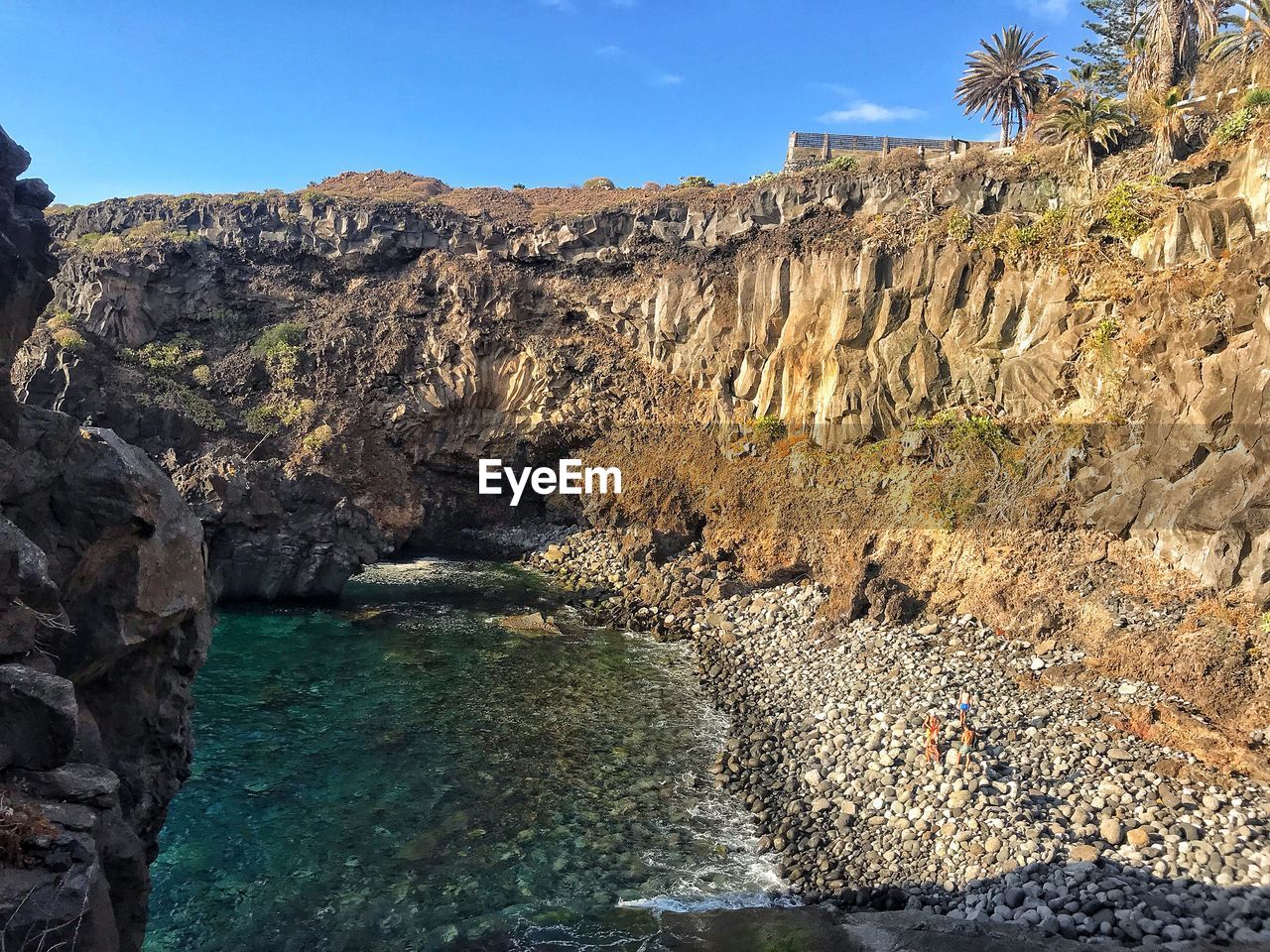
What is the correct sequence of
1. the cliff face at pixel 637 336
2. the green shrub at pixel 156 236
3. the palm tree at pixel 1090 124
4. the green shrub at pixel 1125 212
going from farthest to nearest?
1. the green shrub at pixel 156 236
2. the palm tree at pixel 1090 124
3. the green shrub at pixel 1125 212
4. the cliff face at pixel 637 336

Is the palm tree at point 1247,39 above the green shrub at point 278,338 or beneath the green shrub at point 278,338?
above

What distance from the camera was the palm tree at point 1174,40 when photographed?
30.4 metres

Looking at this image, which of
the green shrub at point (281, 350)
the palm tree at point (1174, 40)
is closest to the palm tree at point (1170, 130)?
the palm tree at point (1174, 40)

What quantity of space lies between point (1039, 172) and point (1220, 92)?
683 cm

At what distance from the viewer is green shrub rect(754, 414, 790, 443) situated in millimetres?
36200

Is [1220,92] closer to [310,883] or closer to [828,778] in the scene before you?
[828,778]

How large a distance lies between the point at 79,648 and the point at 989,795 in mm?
14950

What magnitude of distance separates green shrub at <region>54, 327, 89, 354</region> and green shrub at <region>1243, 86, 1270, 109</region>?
5023 centimetres

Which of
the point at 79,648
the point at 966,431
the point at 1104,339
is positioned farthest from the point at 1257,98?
the point at 79,648

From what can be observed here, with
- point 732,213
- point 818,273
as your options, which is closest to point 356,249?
point 732,213

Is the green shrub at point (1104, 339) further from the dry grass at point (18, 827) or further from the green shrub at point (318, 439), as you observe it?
the green shrub at point (318, 439)

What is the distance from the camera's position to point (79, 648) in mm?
8828

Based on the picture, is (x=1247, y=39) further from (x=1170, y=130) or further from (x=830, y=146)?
(x=830, y=146)

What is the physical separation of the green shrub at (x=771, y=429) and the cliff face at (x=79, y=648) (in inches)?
1099
